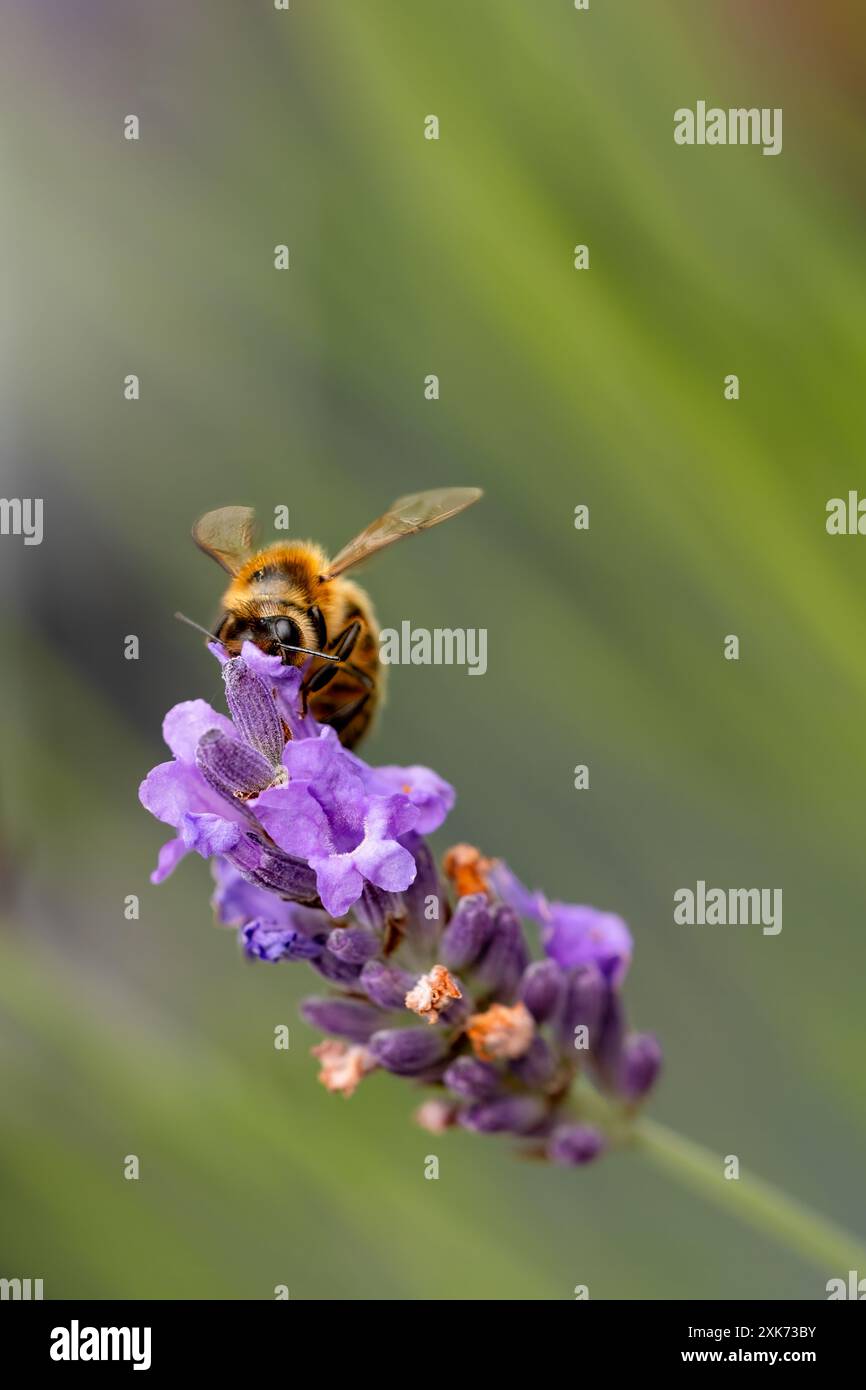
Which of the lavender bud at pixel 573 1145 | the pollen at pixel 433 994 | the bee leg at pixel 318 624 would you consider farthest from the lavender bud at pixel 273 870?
the lavender bud at pixel 573 1145

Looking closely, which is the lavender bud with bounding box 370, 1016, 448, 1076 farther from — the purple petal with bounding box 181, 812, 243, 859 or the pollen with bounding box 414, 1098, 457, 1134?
the purple petal with bounding box 181, 812, 243, 859

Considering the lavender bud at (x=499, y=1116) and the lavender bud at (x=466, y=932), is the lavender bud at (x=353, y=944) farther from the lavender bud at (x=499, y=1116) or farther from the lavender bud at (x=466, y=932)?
the lavender bud at (x=499, y=1116)

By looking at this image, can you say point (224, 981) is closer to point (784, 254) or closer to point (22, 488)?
point (22, 488)

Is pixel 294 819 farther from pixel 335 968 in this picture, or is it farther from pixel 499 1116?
pixel 499 1116

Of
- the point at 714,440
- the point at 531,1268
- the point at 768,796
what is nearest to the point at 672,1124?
the point at 531,1268

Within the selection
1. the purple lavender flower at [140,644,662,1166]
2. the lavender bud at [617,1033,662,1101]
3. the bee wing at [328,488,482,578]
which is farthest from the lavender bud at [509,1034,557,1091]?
the bee wing at [328,488,482,578]

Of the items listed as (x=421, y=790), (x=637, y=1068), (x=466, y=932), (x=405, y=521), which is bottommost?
(x=637, y=1068)

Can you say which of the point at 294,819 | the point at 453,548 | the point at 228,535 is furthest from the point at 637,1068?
the point at 453,548

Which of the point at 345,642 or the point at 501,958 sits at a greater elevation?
the point at 345,642
